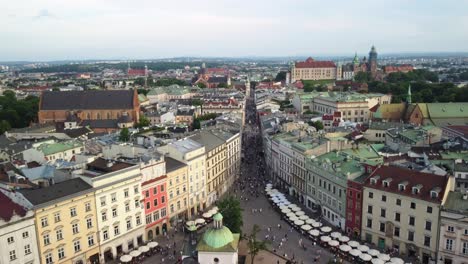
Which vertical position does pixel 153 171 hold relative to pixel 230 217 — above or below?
above

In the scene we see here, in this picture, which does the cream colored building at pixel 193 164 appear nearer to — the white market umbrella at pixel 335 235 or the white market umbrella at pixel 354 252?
the white market umbrella at pixel 335 235

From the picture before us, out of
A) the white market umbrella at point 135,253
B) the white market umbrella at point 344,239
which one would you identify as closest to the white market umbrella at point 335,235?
the white market umbrella at point 344,239

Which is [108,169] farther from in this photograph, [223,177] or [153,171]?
[223,177]

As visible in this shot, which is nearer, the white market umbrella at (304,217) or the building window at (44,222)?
the building window at (44,222)

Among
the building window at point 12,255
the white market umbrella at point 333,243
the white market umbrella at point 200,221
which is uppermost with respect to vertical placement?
the building window at point 12,255

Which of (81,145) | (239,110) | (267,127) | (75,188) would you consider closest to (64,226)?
(75,188)

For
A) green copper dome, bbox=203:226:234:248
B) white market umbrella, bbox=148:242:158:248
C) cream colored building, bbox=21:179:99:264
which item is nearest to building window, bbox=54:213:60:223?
cream colored building, bbox=21:179:99:264

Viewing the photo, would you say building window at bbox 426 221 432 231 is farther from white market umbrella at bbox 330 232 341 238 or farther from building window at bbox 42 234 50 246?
building window at bbox 42 234 50 246
